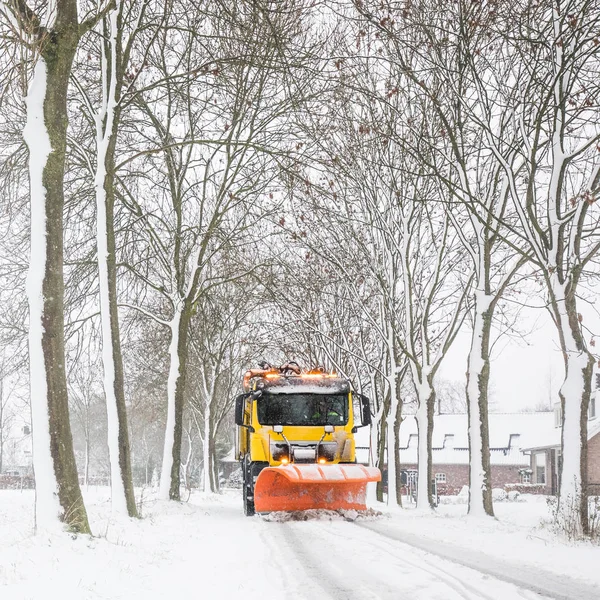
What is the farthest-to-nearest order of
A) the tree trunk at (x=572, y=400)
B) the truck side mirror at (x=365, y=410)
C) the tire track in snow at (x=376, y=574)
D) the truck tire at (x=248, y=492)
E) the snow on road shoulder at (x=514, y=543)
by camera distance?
1. the truck tire at (x=248, y=492)
2. the truck side mirror at (x=365, y=410)
3. the tree trunk at (x=572, y=400)
4. the snow on road shoulder at (x=514, y=543)
5. the tire track in snow at (x=376, y=574)

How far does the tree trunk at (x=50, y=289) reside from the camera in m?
8.70

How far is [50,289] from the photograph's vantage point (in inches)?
355

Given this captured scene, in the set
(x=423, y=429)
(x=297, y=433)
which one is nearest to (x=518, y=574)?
(x=297, y=433)

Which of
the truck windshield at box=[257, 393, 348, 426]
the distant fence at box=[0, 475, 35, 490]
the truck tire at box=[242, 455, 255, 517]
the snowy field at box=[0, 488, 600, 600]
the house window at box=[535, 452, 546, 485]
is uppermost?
the truck windshield at box=[257, 393, 348, 426]

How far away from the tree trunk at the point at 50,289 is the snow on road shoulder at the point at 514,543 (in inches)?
194

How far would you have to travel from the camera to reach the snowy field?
606 centimetres

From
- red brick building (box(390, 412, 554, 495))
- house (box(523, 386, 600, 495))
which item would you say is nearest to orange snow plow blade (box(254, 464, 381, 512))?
house (box(523, 386, 600, 495))

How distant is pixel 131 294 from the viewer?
2078cm

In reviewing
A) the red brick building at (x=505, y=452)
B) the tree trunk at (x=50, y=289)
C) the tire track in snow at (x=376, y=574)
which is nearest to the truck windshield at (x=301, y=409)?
the tire track in snow at (x=376, y=574)

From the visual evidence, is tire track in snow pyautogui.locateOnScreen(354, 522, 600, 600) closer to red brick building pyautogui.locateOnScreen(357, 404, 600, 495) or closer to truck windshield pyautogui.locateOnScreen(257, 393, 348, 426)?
truck windshield pyautogui.locateOnScreen(257, 393, 348, 426)

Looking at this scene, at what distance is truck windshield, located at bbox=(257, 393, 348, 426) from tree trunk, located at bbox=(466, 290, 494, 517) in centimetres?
295

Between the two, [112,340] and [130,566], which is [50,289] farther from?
[112,340]

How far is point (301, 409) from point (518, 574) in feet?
32.7

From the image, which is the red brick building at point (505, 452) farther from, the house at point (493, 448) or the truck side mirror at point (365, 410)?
the truck side mirror at point (365, 410)
